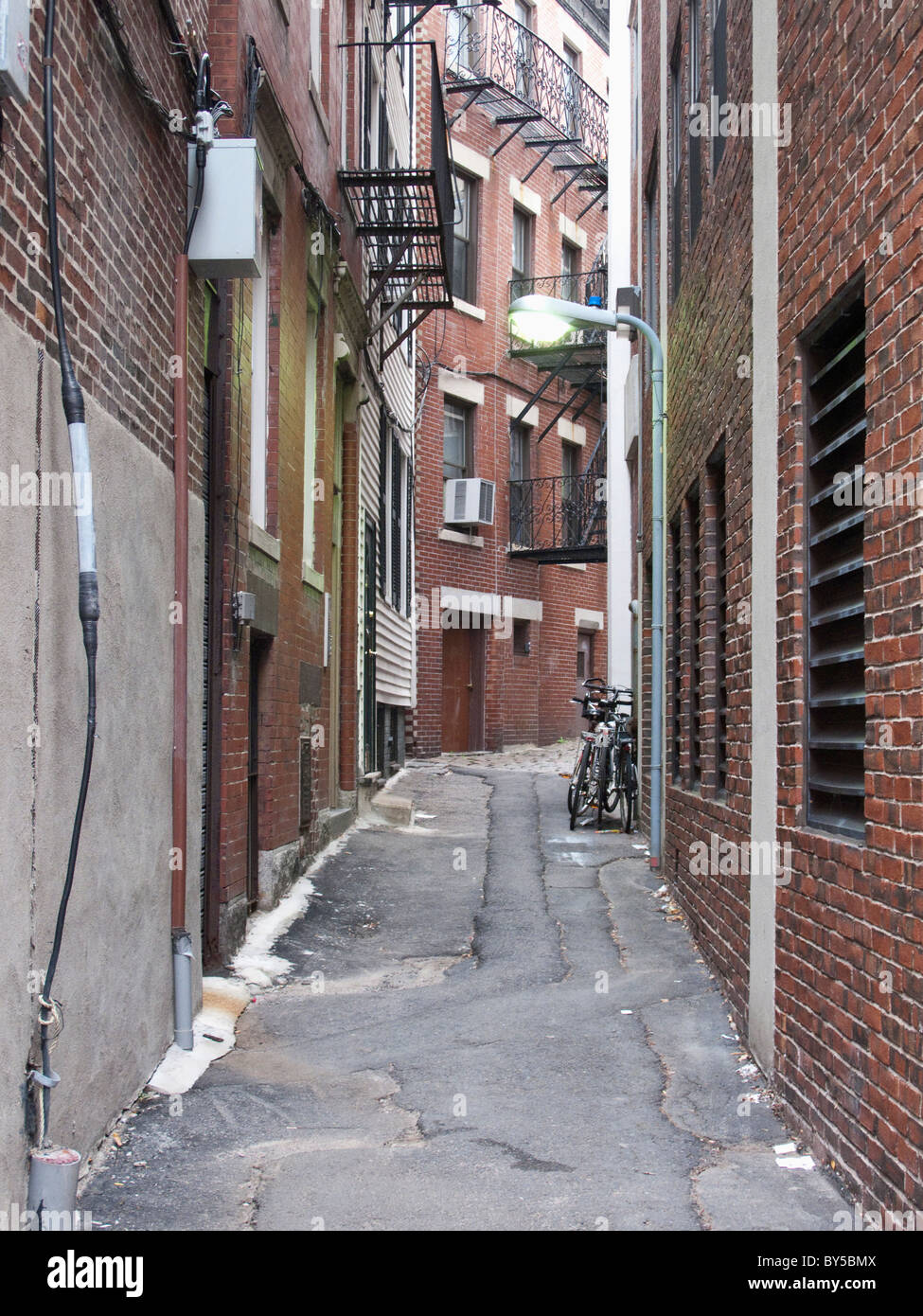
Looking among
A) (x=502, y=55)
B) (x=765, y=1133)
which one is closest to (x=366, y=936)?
(x=765, y=1133)

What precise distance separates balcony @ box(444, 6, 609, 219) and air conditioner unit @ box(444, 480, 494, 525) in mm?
5782

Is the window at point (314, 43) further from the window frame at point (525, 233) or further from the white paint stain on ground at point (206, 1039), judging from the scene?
the window frame at point (525, 233)

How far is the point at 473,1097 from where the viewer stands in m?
4.84

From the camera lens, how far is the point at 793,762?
186 inches

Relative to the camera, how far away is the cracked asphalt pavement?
376 cm

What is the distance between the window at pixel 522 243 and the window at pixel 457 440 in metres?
2.69

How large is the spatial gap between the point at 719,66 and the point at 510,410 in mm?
14265

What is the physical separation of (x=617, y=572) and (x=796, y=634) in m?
10.4

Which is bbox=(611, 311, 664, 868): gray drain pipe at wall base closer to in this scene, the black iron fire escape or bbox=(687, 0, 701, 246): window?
bbox=(687, 0, 701, 246): window

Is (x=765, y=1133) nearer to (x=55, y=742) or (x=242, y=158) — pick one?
(x=55, y=742)

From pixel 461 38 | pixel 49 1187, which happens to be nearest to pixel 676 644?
pixel 49 1187

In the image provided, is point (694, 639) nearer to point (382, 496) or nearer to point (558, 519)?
point (382, 496)

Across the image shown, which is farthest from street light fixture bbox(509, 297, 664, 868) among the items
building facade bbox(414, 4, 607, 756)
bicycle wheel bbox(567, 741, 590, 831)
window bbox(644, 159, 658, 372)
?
building facade bbox(414, 4, 607, 756)

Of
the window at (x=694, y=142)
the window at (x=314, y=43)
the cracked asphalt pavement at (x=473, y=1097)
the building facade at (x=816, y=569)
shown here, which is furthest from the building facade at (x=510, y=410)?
the building facade at (x=816, y=569)
